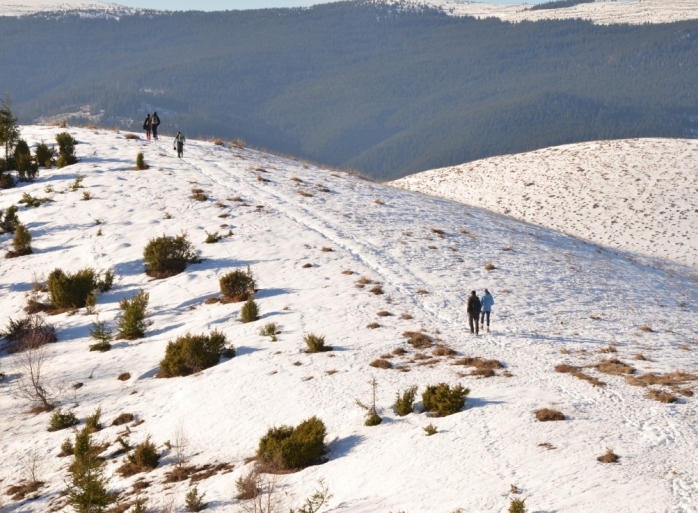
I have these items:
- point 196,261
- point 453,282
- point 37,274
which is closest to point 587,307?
point 453,282

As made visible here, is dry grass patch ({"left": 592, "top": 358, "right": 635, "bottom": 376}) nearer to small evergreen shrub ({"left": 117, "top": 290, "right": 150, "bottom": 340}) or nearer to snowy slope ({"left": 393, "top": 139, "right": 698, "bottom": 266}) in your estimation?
small evergreen shrub ({"left": 117, "top": 290, "right": 150, "bottom": 340})

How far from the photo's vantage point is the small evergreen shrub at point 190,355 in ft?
53.5

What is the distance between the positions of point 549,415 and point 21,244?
71.2ft

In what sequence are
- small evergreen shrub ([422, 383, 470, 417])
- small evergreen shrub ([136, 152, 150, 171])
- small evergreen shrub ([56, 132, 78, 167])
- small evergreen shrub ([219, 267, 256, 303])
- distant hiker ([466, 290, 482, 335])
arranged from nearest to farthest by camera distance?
small evergreen shrub ([422, 383, 470, 417])
distant hiker ([466, 290, 482, 335])
small evergreen shrub ([219, 267, 256, 303])
small evergreen shrub ([136, 152, 150, 171])
small evergreen shrub ([56, 132, 78, 167])

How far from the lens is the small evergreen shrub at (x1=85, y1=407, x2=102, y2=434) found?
1407 centimetres

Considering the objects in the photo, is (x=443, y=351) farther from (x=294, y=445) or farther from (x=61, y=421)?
(x=61, y=421)

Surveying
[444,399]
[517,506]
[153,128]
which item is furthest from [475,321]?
[153,128]

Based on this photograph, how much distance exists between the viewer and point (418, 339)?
16.7m

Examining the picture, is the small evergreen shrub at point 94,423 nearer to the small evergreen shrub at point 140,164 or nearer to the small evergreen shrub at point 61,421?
the small evergreen shrub at point 61,421

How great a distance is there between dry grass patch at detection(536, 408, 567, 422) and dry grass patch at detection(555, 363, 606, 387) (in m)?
2.09

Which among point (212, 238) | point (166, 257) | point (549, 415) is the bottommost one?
point (549, 415)

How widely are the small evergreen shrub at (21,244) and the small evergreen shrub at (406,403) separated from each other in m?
18.7

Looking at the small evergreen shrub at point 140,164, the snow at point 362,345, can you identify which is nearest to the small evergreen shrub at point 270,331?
the snow at point 362,345

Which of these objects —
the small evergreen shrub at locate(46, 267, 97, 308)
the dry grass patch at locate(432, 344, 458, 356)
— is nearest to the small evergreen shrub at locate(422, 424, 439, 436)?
the dry grass patch at locate(432, 344, 458, 356)
